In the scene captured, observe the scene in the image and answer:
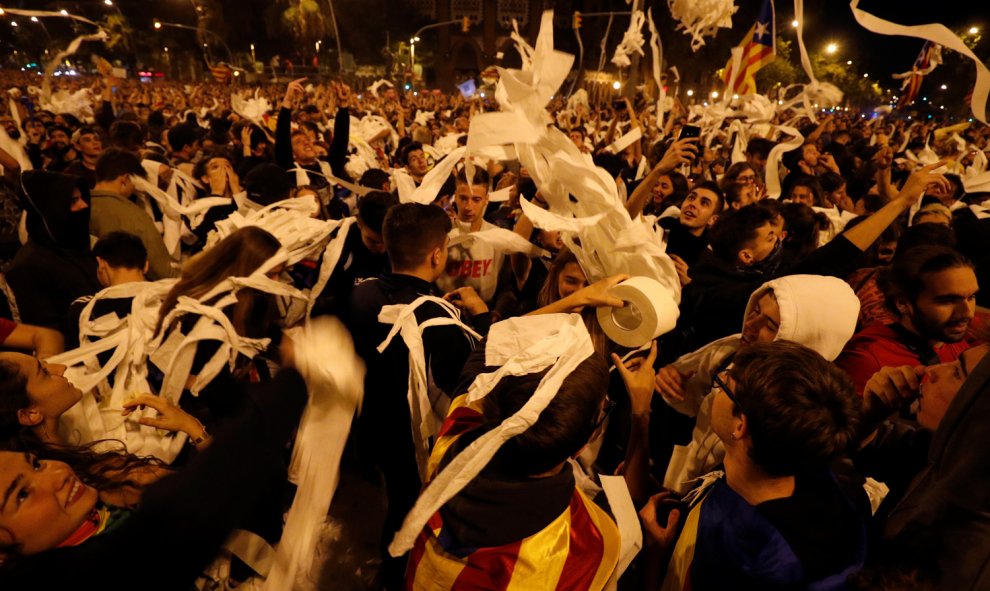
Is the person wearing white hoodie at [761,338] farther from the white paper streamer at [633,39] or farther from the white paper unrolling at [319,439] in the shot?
the white paper streamer at [633,39]

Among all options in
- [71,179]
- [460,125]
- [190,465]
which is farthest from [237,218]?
[460,125]

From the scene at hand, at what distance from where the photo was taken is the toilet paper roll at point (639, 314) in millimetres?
1897

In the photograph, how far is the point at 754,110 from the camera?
6.93 metres

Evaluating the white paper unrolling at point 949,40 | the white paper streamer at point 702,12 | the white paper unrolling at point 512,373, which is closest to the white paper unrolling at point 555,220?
the white paper unrolling at point 512,373

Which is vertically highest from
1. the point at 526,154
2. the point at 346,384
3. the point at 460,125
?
the point at 526,154

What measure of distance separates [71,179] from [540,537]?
3.91 metres

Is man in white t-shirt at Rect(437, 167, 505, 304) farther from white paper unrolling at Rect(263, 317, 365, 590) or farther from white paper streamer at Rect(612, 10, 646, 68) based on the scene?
white paper streamer at Rect(612, 10, 646, 68)

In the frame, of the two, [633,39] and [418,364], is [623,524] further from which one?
[633,39]

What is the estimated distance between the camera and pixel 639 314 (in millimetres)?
1962

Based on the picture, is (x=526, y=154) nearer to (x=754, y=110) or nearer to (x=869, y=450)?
(x=869, y=450)

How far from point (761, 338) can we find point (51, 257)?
13.8ft

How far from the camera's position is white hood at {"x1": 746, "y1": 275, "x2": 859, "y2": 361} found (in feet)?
5.92

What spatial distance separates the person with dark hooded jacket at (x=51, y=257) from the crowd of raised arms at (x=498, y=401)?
2 cm

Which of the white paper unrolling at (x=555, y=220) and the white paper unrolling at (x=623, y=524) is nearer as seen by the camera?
the white paper unrolling at (x=623, y=524)
